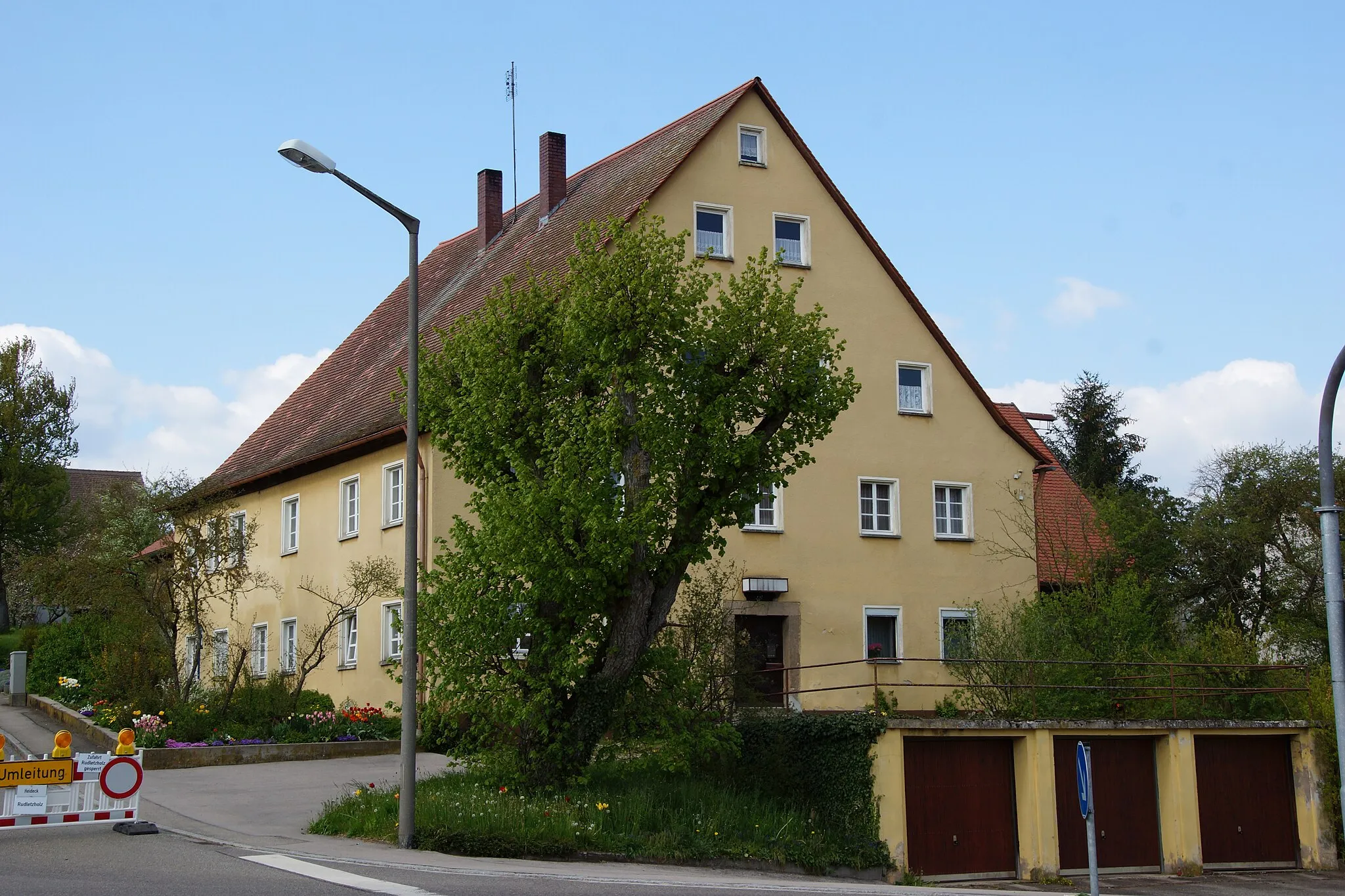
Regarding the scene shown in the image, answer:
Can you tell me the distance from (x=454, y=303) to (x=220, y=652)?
9.91 meters

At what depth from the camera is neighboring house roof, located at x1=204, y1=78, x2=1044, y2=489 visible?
2884 centimetres

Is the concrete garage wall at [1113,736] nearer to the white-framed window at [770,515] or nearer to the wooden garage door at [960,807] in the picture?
the wooden garage door at [960,807]

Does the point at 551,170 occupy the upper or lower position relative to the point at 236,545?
upper

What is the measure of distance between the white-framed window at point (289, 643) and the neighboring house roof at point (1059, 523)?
51.6 feet

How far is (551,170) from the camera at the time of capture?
3344 centimetres

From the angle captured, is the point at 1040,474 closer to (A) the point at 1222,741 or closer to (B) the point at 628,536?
(A) the point at 1222,741

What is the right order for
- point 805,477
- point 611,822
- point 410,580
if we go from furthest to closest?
point 805,477 → point 611,822 → point 410,580

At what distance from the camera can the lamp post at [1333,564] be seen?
14.9 meters

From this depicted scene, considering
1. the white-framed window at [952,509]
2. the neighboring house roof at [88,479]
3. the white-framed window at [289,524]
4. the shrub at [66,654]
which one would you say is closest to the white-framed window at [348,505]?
the white-framed window at [289,524]

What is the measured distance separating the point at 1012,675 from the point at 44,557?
16701 millimetres

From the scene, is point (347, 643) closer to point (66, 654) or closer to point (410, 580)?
point (66, 654)

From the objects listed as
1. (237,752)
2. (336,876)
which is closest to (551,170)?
(237,752)

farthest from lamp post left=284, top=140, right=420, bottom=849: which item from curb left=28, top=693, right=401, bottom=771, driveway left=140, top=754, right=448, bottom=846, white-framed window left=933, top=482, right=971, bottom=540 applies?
white-framed window left=933, top=482, right=971, bottom=540

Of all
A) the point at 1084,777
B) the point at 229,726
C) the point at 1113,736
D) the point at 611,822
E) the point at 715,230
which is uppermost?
the point at 715,230
